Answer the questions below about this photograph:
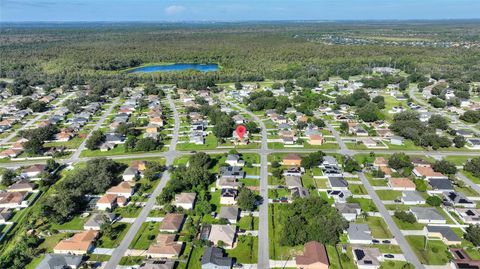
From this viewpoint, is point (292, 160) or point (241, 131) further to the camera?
point (241, 131)

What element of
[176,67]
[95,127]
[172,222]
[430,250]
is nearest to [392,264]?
[430,250]

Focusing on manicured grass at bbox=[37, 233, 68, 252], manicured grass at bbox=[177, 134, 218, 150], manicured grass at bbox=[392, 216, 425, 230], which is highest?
manicured grass at bbox=[177, 134, 218, 150]

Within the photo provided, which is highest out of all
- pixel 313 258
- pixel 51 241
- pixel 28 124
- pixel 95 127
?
pixel 28 124

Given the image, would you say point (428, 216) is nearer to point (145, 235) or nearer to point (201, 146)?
point (145, 235)

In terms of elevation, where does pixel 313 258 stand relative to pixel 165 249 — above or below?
above

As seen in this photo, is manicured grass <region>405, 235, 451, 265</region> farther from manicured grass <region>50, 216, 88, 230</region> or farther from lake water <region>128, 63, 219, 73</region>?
lake water <region>128, 63, 219, 73</region>

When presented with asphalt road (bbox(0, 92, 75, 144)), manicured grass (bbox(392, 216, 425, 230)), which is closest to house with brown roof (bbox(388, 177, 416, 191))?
manicured grass (bbox(392, 216, 425, 230))

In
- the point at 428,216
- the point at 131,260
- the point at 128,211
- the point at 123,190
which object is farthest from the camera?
the point at 123,190
